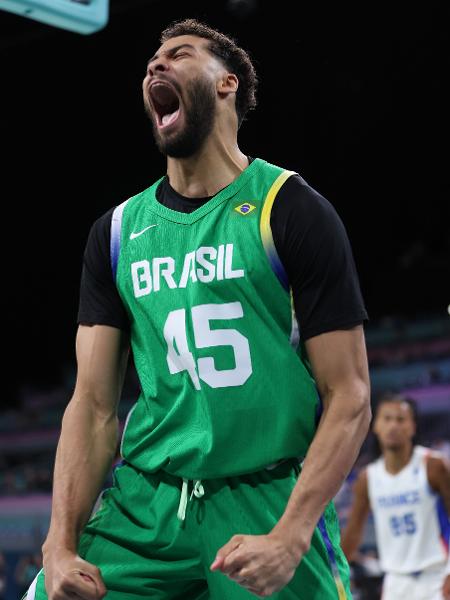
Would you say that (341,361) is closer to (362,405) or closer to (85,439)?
(362,405)

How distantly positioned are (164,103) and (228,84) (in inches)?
7.6

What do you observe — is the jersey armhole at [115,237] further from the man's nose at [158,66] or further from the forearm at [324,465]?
the forearm at [324,465]

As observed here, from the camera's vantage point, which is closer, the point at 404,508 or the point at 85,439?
the point at 85,439

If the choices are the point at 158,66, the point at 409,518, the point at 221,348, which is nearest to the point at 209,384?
the point at 221,348

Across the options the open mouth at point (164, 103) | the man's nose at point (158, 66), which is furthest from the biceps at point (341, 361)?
the man's nose at point (158, 66)

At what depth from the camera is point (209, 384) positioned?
2412 mm

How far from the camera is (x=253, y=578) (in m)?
2.09

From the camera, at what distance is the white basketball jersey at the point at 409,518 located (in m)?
6.21

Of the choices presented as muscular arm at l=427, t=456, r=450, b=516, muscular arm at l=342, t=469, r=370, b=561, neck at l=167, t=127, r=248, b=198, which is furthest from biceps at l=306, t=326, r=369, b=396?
muscular arm at l=427, t=456, r=450, b=516

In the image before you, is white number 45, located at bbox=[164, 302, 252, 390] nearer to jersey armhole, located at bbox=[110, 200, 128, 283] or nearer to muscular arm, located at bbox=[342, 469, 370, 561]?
jersey armhole, located at bbox=[110, 200, 128, 283]

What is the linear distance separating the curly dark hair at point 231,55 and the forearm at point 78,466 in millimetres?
908

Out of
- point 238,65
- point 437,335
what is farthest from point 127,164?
point 238,65

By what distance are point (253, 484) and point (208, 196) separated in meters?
0.75

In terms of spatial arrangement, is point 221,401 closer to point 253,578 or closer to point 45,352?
point 253,578
